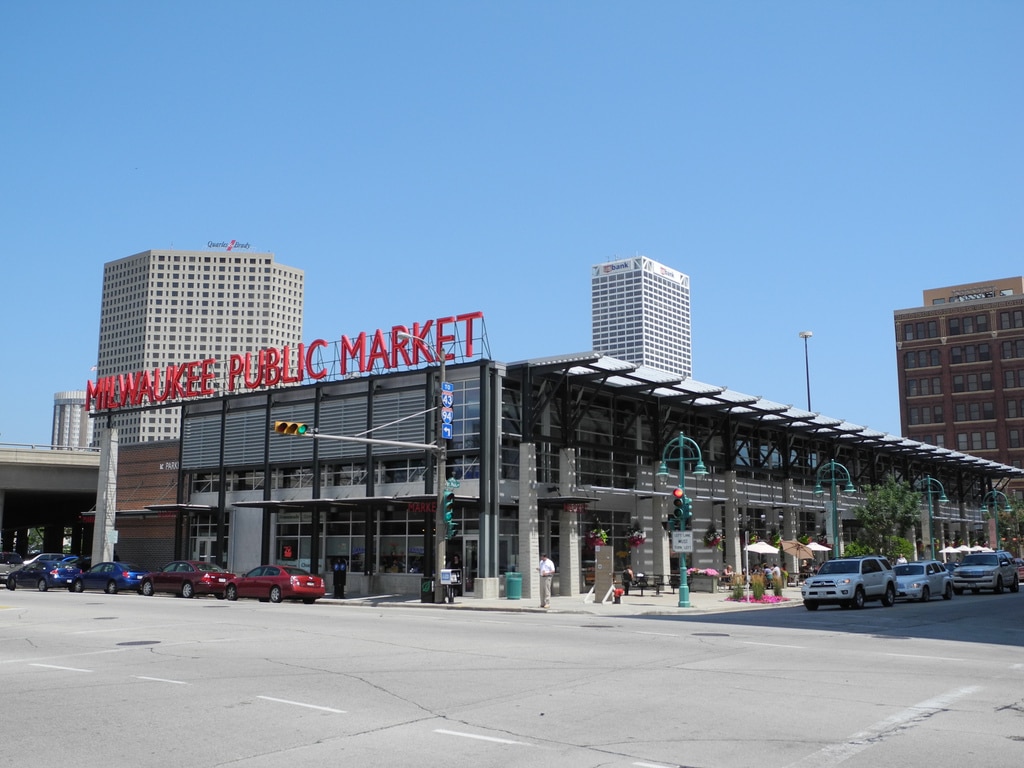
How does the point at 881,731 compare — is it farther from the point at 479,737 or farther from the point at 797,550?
the point at 797,550

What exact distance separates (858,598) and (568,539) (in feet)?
42.5

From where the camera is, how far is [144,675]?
14.4m

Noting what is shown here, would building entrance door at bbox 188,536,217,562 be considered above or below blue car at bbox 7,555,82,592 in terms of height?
above

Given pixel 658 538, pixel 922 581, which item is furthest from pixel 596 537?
pixel 922 581

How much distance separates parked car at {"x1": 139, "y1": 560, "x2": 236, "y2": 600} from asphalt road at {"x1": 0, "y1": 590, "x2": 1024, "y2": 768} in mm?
16180

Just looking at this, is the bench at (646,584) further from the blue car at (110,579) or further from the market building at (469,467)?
the blue car at (110,579)

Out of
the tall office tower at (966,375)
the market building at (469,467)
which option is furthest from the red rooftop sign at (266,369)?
the tall office tower at (966,375)

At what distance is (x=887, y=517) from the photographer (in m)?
59.3

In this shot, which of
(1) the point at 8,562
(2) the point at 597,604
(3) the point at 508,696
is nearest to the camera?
(3) the point at 508,696

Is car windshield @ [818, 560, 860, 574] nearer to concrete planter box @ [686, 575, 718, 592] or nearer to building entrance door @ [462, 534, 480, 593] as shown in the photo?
concrete planter box @ [686, 575, 718, 592]

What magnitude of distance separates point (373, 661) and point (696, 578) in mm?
30540

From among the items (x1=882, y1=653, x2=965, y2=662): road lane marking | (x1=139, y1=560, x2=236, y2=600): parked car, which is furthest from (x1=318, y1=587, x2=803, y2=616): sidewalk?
(x1=882, y1=653, x2=965, y2=662): road lane marking

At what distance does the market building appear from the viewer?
40.6 metres

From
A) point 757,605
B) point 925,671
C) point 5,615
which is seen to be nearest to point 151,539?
point 5,615
